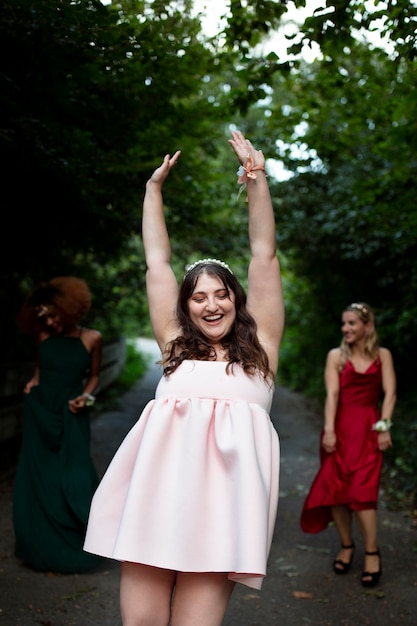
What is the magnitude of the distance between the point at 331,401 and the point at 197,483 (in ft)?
10.0

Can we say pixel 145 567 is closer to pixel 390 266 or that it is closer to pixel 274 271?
pixel 274 271

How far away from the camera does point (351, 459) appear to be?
213 inches

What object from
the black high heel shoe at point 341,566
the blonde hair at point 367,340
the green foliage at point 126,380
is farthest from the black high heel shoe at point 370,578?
the green foliage at point 126,380

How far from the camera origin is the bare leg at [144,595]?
8.99ft

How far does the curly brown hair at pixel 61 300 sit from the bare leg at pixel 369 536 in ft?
8.76

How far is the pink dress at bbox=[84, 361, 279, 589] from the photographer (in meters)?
2.65

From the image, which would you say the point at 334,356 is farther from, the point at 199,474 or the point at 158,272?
the point at 199,474

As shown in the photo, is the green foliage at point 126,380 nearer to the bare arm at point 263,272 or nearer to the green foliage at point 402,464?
the green foliage at point 402,464

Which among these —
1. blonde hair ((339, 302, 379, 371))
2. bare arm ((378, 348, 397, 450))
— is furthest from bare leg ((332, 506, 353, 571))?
blonde hair ((339, 302, 379, 371))

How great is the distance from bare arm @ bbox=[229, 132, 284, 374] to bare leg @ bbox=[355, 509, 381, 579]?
255 cm

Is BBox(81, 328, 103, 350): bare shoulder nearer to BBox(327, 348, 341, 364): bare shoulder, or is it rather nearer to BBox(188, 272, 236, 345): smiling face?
BBox(327, 348, 341, 364): bare shoulder

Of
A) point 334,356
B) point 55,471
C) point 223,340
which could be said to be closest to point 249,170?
point 223,340

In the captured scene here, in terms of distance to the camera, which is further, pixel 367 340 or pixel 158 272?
pixel 367 340

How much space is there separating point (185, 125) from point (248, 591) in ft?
14.1
